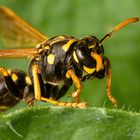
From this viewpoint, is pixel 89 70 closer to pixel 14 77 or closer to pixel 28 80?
pixel 28 80

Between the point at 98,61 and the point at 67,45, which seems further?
the point at 67,45

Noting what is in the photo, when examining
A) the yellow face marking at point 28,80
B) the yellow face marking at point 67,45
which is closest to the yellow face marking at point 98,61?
the yellow face marking at point 67,45

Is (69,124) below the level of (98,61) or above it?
below

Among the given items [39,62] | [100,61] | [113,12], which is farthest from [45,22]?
[100,61]

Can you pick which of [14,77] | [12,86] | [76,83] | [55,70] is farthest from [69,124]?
[14,77]

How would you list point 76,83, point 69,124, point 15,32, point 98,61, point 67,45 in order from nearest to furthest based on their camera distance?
1. point 69,124
2. point 76,83
3. point 98,61
4. point 67,45
5. point 15,32

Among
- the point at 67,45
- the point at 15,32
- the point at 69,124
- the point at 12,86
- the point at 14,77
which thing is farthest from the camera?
the point at 15,32

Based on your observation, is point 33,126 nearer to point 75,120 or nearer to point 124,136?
point 75,120

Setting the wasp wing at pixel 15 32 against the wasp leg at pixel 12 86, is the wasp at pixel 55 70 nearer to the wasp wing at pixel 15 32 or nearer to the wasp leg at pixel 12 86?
the wasp leg at pixel 12 86

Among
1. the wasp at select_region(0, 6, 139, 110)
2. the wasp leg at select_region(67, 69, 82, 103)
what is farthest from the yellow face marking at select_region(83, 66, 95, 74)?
the wasp leg at select_region(67, 69, 82, 103)
